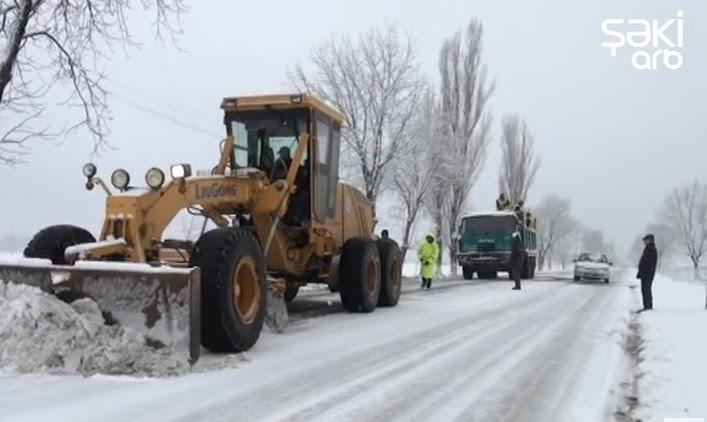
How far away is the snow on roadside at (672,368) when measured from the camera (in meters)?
5.66

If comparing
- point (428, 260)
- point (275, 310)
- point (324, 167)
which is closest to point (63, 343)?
point (275, 310)

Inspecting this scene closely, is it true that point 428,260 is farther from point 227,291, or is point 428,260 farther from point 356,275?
point 227,291

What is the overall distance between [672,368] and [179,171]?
5740mm

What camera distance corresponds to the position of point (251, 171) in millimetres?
9461

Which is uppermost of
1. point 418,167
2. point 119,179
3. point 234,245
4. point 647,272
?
point 418,167

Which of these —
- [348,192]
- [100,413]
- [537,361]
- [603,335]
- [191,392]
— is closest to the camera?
[100,413]

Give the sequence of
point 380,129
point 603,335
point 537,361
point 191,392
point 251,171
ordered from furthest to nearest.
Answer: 1. point 380,129
2. point 603,335
3. point 251,171
4. point 537,361
5. point 191,392

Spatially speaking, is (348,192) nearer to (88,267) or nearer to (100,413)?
(88,267)

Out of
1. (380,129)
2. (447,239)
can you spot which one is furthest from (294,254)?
(447,239)

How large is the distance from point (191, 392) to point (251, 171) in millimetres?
4030

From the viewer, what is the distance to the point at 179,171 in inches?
343

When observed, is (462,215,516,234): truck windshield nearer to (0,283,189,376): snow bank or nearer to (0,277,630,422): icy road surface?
(0,277,630,422): icy road surface

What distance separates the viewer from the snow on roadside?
5.66 meters

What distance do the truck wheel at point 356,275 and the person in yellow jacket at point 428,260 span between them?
8.51 meters
